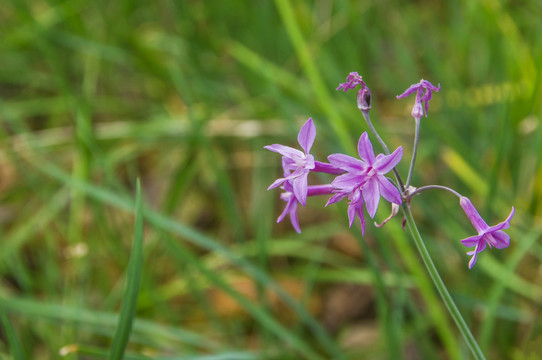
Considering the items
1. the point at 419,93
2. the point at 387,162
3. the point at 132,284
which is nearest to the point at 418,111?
the point at 419,93

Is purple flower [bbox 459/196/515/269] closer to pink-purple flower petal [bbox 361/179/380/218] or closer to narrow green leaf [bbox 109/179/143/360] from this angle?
pink-purple flower petal [bbox 361/179/380/218]

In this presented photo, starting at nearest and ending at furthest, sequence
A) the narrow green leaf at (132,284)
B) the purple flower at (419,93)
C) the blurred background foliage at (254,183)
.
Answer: the purple flower at (419,93), the narrow green leaf at (132,284), the blurred background foliage at (254,183)

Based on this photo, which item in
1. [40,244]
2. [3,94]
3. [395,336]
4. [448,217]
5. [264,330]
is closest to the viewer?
[395,336]

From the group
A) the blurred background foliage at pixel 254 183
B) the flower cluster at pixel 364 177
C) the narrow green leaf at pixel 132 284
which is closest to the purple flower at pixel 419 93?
the flower cluster at pixel 364 177

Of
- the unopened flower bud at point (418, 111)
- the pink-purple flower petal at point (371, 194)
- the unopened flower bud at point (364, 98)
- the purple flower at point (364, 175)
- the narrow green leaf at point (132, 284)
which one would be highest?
the unopened flower bud at point (364, 98)

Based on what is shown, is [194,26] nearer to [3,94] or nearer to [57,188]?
[57,188]

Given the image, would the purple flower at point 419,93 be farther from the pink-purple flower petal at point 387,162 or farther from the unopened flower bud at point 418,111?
the pink-purple flower petal at point 387,162

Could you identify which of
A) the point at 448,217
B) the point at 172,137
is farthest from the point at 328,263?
the point at 172,137

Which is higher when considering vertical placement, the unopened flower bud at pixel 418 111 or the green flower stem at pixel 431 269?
the unopened flower bud at pixel 418 111
